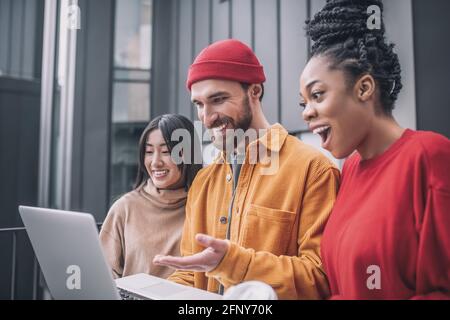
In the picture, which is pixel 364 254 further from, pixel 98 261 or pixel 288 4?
pixel 288 4

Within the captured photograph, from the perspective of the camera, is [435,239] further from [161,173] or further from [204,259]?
[161,173]

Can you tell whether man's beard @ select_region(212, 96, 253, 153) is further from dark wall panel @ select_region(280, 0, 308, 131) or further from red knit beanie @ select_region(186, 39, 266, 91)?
dark wall panel @ select_region(280, 0, 308, 131)

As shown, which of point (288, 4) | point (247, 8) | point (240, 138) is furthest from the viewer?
point (247, 8)

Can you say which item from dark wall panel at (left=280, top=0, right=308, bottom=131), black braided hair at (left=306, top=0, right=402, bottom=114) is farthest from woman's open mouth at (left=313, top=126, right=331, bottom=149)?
dark wall panel at (left=280, top=0, right=308, bottom=131)

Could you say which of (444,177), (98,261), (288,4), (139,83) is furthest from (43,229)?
(139,83)

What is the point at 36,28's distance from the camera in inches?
144

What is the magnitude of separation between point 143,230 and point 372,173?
94cm

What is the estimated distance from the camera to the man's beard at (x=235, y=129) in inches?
46.4

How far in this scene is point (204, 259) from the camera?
0.84 m

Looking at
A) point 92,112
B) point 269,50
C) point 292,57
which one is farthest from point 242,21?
point 92,112

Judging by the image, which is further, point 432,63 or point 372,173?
point 432,63

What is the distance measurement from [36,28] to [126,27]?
0.85 meters

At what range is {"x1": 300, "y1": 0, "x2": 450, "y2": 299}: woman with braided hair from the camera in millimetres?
744

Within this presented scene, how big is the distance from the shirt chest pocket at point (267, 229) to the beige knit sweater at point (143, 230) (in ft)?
1.63
